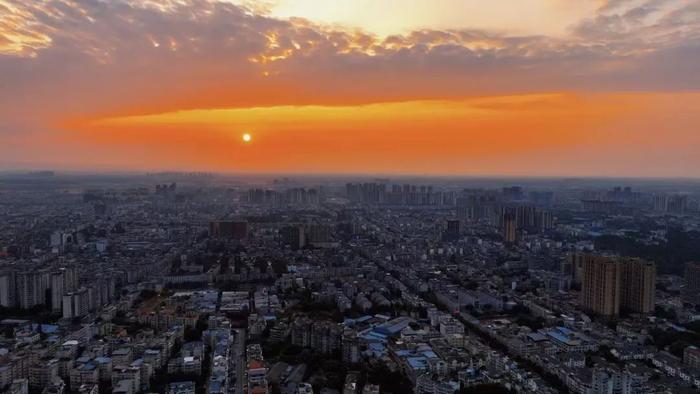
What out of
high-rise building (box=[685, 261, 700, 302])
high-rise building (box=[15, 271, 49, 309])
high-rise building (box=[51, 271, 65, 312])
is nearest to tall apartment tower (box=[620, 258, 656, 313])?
high-rise building (box=[685, 261, 700, 302])

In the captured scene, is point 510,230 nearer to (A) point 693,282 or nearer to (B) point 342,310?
(A) point 693,282

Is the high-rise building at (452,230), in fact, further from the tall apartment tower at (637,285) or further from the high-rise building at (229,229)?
the tall apartment tower at (637,285)

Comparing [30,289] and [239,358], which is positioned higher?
[30,289]

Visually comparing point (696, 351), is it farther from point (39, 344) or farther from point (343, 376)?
point (39, 344)

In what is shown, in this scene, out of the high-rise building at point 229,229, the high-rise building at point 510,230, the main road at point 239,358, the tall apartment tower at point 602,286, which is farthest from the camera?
the high-rise building at point 229,229

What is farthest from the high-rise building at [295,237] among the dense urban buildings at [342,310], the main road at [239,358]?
the main road at [239,358]

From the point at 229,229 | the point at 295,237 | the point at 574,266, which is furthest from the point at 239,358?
the point at 229,229

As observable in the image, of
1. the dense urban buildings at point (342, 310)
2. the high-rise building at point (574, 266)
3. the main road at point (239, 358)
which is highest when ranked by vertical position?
the high-rise building at point (574, 266)
